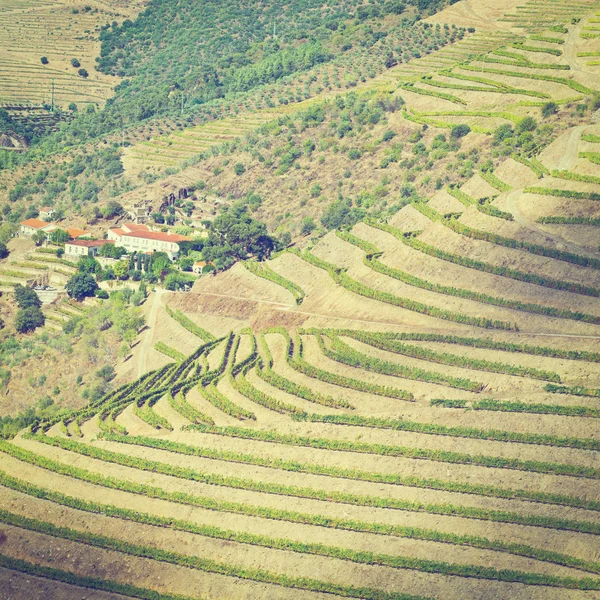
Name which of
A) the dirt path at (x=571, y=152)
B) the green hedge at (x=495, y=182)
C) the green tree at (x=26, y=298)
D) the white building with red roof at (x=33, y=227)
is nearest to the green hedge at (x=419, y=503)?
the green hedge at (x=495, y=182)

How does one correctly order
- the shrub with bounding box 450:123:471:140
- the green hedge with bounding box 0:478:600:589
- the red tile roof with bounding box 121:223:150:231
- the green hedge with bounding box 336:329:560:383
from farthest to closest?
the red tile roof with bounding box 121:223:150:231, the shrub with bounding box 450:123:471:140, the green hedge with bounding box 336:329:560:383, the green hedge with bounding box 0:478:600:589

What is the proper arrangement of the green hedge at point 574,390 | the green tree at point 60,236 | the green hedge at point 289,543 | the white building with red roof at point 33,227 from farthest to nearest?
the white building with red roof at point 33,227, the green tree at point 60,236, the green hedge at point 574,390, the green hedge at point 289,543

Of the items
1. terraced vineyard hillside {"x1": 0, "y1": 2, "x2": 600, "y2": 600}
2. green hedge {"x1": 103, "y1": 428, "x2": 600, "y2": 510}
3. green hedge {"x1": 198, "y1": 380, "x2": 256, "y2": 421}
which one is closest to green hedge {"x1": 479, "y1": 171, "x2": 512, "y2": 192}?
terraced vineyard hillside {"x1": 0, "y1": 2, "x2": 600, "y2": 600}

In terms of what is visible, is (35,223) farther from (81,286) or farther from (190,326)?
(190,326)

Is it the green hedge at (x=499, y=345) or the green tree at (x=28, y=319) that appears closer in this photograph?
the green hedge at (x=499, y=345)

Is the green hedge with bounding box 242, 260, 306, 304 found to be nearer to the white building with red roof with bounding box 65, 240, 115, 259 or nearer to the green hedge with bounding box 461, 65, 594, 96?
the white building with red roof with bounding box 65, 240, 115, 259

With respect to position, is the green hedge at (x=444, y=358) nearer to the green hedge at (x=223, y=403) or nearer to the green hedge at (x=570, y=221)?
the green hedge at (x=223, y=403)
